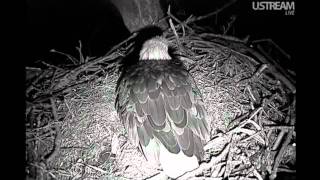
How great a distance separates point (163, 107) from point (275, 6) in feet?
2.08

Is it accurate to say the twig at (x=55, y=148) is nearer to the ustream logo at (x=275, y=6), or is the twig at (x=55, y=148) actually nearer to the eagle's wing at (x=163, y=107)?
the eagle's wing at (x=163, y=107)

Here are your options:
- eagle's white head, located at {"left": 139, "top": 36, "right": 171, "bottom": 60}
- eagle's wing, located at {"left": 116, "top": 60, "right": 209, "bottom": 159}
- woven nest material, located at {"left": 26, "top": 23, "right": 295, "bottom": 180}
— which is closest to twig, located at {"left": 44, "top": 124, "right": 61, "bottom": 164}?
woven nest material, located at {"left": 26, "top": 23, "right": 295, "bottom": 180}

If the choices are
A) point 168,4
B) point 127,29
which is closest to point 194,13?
point 168,4

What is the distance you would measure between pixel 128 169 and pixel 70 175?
224 mm

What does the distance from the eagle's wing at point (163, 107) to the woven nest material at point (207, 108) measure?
0.09m

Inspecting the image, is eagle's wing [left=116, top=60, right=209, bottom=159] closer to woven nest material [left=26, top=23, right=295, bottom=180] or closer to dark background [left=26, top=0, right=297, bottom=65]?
woven nest material [left=26, top=23, right=295, bottom=180]

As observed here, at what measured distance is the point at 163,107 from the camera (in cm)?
139

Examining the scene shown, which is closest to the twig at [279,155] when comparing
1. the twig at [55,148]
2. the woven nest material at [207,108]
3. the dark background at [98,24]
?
the woven nest material at [207,108]

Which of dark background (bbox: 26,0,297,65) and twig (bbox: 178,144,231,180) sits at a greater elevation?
dark background (bbox: 26,0,297,65)

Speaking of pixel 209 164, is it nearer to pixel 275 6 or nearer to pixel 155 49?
pixel 155 49

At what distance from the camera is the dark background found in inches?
59.2

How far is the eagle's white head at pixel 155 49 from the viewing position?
1573mm

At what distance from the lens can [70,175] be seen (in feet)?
4.67

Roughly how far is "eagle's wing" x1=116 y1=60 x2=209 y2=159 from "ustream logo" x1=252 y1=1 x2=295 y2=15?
403mm
